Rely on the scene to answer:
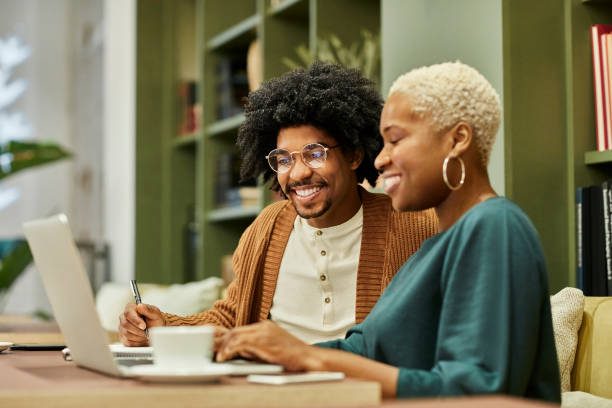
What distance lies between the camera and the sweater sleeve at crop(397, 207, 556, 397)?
1.06m

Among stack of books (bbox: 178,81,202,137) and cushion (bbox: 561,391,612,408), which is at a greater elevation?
stack of books (bbox: 178,81,202,137)

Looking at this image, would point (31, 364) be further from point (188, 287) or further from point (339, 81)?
point (188, 287)

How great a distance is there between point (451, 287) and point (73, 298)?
0.53m

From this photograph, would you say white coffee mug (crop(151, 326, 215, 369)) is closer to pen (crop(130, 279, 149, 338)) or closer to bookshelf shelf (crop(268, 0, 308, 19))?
pen (crop(130, 279, 149, 338))

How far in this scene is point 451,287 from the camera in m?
1.14

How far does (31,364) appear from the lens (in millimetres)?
1330

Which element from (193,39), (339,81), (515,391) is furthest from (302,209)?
(193,39)

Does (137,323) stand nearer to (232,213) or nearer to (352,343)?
(352,343)

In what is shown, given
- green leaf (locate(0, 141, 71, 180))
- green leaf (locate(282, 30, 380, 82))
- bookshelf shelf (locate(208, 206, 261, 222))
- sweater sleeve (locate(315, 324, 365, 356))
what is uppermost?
green leaf (locate(282, 30, 380, 82))

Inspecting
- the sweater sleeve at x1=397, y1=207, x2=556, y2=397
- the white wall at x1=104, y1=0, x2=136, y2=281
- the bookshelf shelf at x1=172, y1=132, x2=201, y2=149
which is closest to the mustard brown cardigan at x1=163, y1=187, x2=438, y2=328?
the sweater sleeve at x1=397, y1=207, x2=556, y2=397

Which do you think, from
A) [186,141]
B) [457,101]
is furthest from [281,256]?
[186,141]

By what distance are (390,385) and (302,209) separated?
92cm

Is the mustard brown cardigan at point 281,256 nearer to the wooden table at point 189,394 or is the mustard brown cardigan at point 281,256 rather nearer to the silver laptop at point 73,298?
the silver laptop at point 73,298

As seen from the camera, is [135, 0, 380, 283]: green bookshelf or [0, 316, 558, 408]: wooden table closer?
[0, 316, 558, 408]: wooden table
